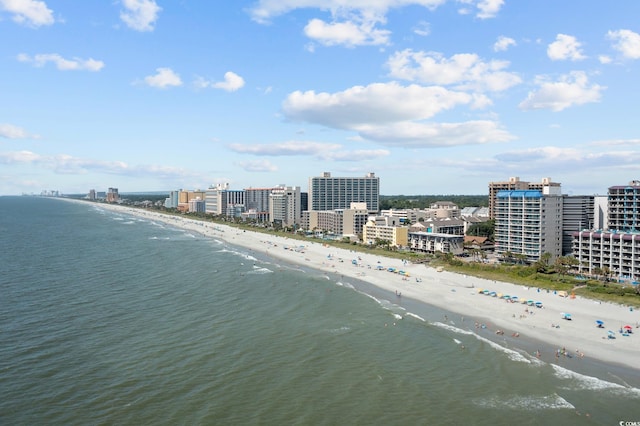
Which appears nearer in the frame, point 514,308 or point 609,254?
point 514,308

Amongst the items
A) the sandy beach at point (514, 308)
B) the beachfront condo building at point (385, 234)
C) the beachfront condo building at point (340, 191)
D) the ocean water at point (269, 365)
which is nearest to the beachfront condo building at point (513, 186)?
the beachfront condo building at point (385, 234)

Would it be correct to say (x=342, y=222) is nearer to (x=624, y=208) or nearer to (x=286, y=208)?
(x=286, y=208)

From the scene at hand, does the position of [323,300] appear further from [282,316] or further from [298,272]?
[298,272]

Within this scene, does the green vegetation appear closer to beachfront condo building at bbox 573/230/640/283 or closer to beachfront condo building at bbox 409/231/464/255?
beachfront condo building at bbox 573/230/640/283

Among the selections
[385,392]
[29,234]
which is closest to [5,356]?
[385,392]

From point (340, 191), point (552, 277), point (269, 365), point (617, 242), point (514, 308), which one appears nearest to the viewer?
point (269, 365)

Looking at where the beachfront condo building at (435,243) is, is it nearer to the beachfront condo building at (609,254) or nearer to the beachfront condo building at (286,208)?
the beachfront condo building at (609,254)

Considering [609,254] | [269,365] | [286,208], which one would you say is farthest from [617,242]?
[286,208]
